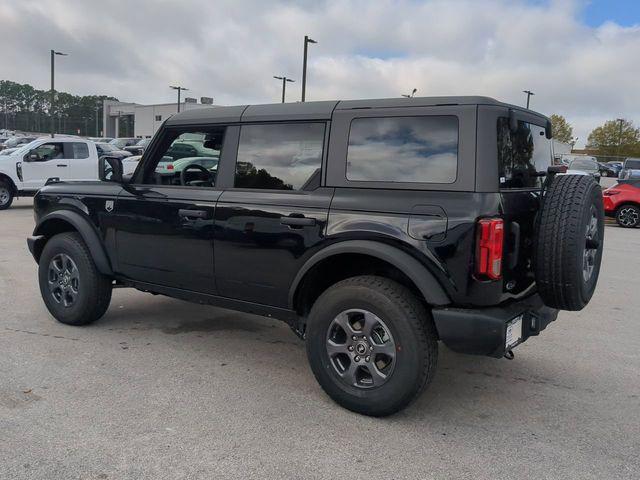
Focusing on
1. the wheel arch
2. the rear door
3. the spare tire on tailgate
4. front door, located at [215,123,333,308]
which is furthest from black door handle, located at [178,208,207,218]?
the wheel arch

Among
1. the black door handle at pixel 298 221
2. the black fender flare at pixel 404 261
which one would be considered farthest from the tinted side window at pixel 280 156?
the black fender flare at pixel 404 261

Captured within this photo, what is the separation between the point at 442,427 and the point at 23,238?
9.25m

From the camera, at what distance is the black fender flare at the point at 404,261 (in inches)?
126

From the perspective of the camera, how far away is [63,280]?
16.6 feet

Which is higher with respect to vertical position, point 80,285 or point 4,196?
point 4,196

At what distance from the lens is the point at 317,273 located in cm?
374

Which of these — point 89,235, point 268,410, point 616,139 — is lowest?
point 268,410

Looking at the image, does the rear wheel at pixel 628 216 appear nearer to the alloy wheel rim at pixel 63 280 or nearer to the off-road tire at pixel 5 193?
the alloy wheel rim at pixel 63 280

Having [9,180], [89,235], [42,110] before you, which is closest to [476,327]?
[89,235]

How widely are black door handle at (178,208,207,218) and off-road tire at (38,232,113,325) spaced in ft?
3.87

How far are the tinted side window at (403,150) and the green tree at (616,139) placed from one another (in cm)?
7567

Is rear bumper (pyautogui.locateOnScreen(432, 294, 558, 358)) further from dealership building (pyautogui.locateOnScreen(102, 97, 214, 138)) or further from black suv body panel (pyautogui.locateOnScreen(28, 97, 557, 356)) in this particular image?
dealership building (pyautogui.locateOnScreen(102, 97, 214, 138))

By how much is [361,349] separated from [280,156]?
1.42 metres

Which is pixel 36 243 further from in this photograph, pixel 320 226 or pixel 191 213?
pixel 320 226
